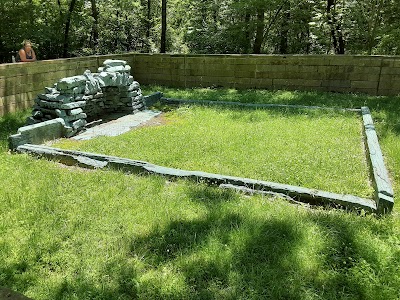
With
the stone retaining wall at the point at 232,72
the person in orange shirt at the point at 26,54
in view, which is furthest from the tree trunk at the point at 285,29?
the person in orange shirt at the point at 26,54

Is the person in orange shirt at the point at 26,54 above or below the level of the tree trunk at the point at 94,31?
below

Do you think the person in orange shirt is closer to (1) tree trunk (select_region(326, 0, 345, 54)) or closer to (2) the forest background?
(2) the forest background

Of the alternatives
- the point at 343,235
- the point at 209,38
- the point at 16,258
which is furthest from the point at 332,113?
the point at 209,38

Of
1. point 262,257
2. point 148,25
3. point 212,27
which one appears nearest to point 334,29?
point 212,27

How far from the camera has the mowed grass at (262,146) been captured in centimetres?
466

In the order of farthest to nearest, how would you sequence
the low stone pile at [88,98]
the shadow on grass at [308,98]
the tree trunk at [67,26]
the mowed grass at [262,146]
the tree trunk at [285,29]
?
the tree trunk at [285,29] → the tree trunk at [67,26] → the shadow on grass at [308,98] → the low stone pile at [88,98] → the mowed grass at [262,146]

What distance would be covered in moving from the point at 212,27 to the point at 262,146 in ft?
38.3

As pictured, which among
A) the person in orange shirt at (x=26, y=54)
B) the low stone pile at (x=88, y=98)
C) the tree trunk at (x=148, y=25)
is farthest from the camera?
the tree trunk at (x=148, y=25)

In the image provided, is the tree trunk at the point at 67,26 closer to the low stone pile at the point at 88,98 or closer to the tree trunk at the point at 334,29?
the low stone pile at the point at 88,98

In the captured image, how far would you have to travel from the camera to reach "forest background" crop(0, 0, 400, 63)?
12.1 meters

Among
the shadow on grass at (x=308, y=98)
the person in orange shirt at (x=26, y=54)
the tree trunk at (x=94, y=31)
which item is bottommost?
the shadow on grass at (x=308, y=98)

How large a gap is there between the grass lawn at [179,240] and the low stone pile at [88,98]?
2145 millimetres

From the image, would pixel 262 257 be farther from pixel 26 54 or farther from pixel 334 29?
pixel 334 29

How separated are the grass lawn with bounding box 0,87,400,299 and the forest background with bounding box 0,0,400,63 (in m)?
8.94
